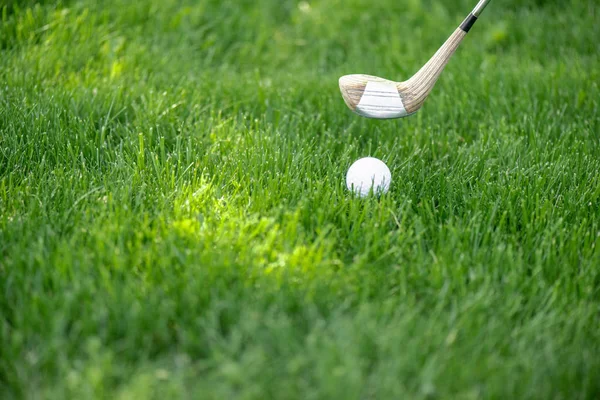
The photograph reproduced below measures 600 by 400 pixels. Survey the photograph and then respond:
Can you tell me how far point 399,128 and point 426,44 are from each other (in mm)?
1277

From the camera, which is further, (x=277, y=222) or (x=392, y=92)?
(x=392, y=92)

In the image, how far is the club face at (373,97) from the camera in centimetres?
265

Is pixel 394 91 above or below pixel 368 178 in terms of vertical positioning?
above

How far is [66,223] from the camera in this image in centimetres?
239

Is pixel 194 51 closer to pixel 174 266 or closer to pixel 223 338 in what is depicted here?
pixel 174 266

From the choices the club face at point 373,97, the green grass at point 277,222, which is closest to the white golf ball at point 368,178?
the green grass at point 277,222

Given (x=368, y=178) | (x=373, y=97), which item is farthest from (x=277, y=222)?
(x=373, y=97)

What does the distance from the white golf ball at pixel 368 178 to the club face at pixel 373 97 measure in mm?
218

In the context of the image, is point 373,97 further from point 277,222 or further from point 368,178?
point 277,222

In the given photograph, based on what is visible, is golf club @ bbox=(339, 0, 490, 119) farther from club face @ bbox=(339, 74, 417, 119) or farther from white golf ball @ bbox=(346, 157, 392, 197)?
white golf ball @ bbox=(346, 157, 392, 197)

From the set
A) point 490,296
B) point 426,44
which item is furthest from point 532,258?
point 426,44

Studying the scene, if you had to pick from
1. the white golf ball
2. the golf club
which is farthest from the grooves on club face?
the white golf ball

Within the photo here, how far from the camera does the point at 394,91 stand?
2.66 metres

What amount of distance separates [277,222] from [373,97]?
69 cm
